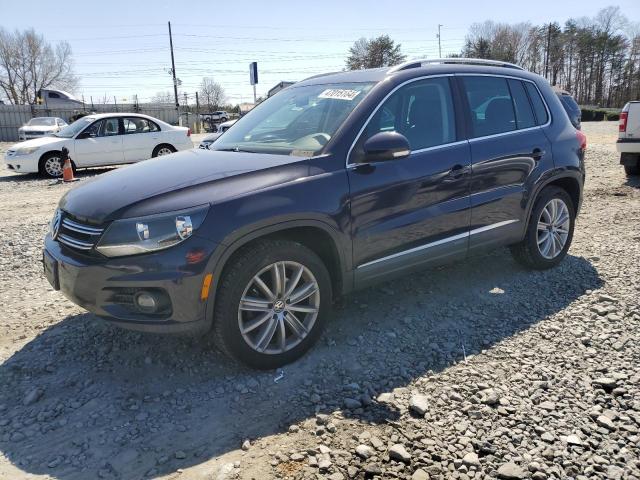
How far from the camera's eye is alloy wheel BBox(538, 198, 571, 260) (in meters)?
4.95

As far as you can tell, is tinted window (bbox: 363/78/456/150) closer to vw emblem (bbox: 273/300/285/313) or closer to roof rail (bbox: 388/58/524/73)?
roof rail (bbox: 388/58/524/73)

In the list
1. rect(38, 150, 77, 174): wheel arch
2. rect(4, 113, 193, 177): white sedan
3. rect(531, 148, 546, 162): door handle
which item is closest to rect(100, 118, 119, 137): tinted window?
rect(4, 113, 193, 177): white sedan

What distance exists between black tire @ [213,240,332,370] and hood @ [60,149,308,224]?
386 millimetres

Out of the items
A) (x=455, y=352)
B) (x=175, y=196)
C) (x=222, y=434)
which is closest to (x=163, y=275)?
(x=175, y=196)

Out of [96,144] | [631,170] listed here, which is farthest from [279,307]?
[96,144]

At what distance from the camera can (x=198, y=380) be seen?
10.7 feet

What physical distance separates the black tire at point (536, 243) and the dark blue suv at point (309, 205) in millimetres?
21

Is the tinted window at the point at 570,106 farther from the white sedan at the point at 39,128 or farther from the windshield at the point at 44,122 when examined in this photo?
the windshield at the point at 44,122

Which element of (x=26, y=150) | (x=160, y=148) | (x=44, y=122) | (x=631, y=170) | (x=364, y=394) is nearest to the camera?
(x=364, y=394)

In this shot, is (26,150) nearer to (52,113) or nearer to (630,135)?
(630,135)

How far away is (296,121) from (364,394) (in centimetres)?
215

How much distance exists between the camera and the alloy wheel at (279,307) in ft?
10.5

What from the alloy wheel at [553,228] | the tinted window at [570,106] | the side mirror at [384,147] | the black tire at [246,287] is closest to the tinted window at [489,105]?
the alloy wheel at [553,228]

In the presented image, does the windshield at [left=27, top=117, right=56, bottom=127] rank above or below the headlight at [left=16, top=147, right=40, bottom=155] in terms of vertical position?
above
